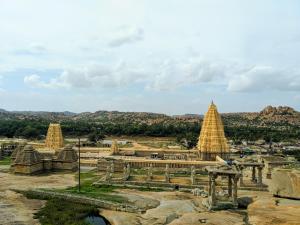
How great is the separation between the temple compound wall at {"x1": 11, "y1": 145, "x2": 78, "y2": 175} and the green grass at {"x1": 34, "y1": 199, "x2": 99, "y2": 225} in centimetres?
1511

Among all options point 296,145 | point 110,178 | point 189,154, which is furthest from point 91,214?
point 296,145

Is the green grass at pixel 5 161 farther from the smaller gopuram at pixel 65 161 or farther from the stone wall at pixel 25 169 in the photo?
the stone wall at pixel 25 169

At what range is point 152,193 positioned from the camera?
40.4 m

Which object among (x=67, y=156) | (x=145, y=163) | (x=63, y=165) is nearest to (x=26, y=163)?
(x=63, y=165)

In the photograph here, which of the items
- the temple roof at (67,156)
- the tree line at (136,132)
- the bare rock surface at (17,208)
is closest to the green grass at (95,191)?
the bare rock surface at (17,208)

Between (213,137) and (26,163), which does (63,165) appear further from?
(213,137)

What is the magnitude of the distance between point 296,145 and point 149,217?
78.1 metres

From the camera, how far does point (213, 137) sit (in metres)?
57.7

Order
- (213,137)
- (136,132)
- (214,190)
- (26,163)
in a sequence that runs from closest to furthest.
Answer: (214,190)
(26,163)
(213,137)
(136,132)

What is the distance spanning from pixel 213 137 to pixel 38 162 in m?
25.2

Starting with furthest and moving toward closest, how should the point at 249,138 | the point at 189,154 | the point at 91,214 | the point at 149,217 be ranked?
1. the point at 249,138
2. the point at 189,154
3. the point at 91,214
4. the point at 149,217

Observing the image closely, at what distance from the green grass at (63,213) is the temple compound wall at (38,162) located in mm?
15114

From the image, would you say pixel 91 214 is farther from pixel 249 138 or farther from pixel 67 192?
pixel 249 138

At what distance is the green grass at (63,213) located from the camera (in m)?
30.7
